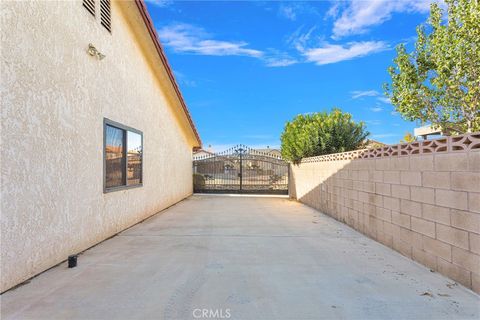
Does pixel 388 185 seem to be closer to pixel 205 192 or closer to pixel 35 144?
pixel 35 144

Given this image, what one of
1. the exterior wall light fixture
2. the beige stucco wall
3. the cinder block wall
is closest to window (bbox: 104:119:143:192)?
the beige stucco wall

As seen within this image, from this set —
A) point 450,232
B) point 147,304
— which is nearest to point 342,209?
point 450,232

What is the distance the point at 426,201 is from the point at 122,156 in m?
5.88

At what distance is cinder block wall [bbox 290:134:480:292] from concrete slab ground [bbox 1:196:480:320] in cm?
23

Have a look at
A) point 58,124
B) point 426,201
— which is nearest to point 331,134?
point 426,201

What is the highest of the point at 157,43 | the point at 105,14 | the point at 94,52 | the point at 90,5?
the point at 157,43

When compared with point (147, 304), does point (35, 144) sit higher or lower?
higher

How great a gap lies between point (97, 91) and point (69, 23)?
1185mm

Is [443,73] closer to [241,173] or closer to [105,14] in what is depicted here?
[105,14]

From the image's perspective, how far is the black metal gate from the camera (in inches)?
622

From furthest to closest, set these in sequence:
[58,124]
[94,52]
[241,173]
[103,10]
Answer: [241,173], [103,10], [94,52], [58,124]

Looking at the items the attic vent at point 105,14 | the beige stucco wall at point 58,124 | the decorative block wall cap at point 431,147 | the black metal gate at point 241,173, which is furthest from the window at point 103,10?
the black metal gate at point 241,173

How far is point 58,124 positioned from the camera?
389 centimetres

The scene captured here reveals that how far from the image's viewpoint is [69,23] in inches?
167
